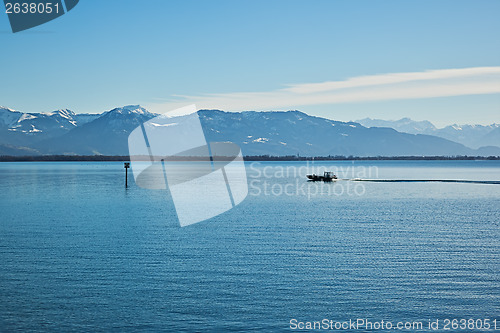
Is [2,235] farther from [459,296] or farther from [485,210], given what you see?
[485,210]

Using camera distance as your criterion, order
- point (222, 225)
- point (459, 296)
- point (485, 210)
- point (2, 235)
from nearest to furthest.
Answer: point (459, 296) < point (2, 235) < point (222, 225) < point (485, 210)

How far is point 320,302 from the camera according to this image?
24.0 metres

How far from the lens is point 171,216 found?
5747cm

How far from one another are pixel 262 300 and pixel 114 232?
23.3 m

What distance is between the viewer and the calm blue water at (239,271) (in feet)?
73.4

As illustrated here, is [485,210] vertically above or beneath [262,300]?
beneath

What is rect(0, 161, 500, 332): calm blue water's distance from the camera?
22359mm

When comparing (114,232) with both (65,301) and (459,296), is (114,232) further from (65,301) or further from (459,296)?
(459,296)

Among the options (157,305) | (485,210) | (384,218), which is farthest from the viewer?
(485,210)

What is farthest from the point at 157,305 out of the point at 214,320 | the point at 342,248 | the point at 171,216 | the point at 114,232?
the point at 171,216

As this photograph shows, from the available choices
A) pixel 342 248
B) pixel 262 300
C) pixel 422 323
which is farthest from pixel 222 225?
pixel 422 323

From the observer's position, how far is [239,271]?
29.5 m

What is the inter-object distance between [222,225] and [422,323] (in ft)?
98.1

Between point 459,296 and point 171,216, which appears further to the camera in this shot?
point 171,216
